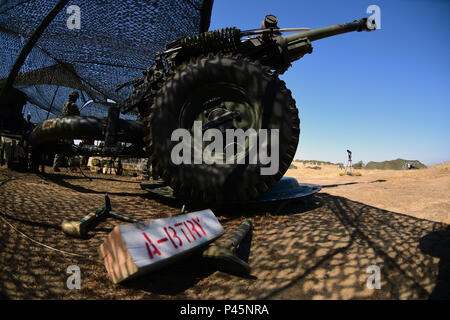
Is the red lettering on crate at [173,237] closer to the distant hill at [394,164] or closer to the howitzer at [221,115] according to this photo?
the howitzer at [221,115]

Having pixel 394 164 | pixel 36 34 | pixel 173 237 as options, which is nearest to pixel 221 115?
pixel 173 237

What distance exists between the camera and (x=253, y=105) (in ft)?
6.51

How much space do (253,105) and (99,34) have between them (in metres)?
5.42

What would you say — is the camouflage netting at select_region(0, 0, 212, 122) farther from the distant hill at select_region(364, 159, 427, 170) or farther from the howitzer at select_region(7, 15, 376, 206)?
the distant hill at select_region(364, 159, 427, 170)

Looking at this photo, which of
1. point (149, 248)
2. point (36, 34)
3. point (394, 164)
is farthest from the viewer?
point (394, 164)

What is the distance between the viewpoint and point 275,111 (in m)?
1.84

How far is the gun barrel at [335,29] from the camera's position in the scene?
2.49m

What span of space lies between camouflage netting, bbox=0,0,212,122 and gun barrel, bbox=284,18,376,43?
323 centimetres

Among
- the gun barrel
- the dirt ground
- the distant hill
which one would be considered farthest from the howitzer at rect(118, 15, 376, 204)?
the distant hill

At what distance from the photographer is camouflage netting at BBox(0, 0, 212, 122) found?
469 cm

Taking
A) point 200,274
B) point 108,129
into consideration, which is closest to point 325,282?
point 200,274

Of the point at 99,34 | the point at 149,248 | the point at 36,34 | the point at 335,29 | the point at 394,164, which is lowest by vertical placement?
the point at 149,248

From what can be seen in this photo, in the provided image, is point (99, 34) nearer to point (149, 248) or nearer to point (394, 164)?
point (149, 248)

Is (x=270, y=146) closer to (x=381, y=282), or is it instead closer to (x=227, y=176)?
(x=227, y=176)
